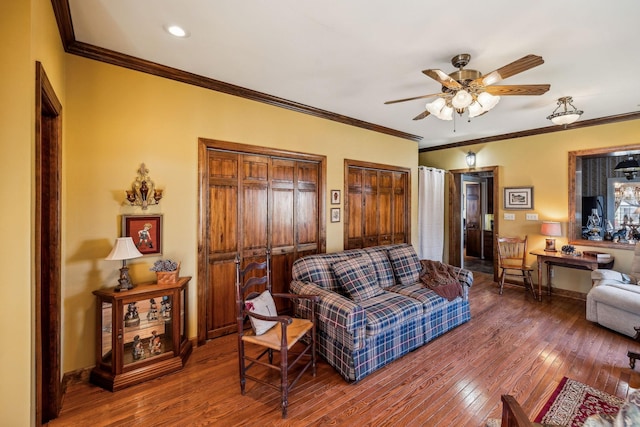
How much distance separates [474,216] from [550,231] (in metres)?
3.35

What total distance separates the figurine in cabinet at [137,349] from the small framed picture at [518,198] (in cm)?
591

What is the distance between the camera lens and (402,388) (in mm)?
2352

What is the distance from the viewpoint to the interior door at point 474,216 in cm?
768

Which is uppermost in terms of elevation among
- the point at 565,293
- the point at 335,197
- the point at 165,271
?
the point at 335,197

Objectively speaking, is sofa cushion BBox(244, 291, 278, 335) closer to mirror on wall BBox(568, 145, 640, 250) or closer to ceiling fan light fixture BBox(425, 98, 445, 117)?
ceiling fan light fixture BBox(425, 98, 445, 117)

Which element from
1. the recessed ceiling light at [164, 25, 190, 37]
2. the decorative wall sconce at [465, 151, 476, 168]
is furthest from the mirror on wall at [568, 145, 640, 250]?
the recessed ceiling light at [164, 25, 190, 37]

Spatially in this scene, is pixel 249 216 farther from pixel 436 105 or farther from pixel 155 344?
pixel 436 105

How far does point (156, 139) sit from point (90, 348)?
6.35ft

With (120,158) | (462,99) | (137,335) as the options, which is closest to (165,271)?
(137,335)

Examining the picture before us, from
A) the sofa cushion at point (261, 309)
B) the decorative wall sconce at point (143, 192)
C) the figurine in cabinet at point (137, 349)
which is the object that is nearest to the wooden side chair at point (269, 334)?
→ the sofa cushion at point (261, 309)

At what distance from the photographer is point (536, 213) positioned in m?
4.94

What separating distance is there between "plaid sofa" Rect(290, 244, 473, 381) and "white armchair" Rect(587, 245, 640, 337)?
4.94ft

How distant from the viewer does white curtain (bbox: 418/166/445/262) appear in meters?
5.61

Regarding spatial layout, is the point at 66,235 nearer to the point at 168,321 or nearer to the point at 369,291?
the point at 168,321
